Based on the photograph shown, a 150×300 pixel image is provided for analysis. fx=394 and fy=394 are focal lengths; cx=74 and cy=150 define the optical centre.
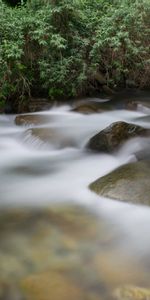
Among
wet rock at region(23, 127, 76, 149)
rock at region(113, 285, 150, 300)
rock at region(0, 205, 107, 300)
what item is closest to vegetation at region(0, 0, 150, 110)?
wet rock at region(23, 127, 76, 149)

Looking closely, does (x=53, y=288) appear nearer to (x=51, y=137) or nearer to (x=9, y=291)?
(x=9, y=291)

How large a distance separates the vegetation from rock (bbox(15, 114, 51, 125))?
3.28 ft

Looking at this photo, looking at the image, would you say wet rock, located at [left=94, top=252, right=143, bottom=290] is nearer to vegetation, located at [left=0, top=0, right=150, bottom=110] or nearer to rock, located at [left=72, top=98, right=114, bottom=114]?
rock, located at [left=72, top=98, right=114, bottom=114]

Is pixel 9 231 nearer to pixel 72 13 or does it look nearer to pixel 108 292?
pixel 108 292

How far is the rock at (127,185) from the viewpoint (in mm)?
4699

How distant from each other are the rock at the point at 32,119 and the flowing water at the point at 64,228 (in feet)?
3.62

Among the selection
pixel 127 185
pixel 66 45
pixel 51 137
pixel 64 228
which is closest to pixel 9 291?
pixel 64 228

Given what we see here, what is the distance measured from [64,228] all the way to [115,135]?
279 cm

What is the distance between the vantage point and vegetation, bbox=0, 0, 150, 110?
9.47 m

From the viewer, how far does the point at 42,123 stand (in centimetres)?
852

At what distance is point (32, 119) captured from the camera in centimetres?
855

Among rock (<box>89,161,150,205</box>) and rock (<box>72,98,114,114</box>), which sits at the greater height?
rock (<box>72,98,114,114</box>)

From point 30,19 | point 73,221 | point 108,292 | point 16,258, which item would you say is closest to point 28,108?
point 30,19

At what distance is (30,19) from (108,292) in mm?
7859
